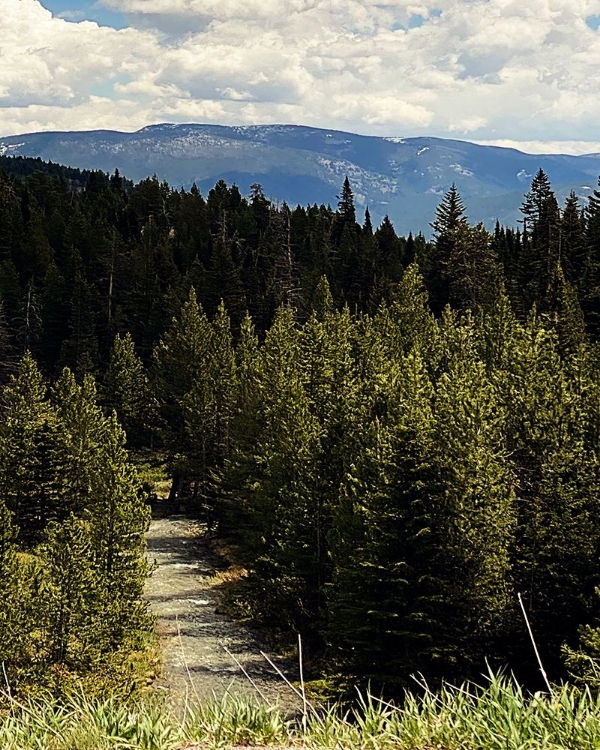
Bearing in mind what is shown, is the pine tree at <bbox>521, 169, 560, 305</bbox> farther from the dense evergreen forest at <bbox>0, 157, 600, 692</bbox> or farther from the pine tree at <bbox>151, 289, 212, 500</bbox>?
the pine tree at <bbox>151, 289, 212, 500</bbox>

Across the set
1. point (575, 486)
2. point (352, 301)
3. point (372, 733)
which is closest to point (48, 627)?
point (575, 486)

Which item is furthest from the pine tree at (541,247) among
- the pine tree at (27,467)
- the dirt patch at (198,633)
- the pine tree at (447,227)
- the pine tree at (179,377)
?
the pine tree at (27,467)

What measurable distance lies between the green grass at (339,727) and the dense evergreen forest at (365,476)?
8.39ft

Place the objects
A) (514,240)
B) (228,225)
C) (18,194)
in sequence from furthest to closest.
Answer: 1. (18,194)
2. (228,225)
3. (514,240)

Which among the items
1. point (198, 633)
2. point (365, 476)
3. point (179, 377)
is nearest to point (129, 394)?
point (179, 377)

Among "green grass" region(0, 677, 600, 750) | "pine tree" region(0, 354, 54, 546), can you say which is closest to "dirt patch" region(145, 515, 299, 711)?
"pine tree" region(0, 354, 54, 546)

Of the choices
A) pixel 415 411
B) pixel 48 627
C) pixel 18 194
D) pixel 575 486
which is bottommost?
pixel 48 627

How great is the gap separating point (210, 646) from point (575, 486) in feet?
65.2

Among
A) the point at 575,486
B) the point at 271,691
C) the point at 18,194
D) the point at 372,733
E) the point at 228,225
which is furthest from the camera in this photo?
the point at 18,194

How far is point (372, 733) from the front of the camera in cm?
585

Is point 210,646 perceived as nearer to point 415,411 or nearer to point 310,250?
point 415,411

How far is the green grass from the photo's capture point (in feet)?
17.7

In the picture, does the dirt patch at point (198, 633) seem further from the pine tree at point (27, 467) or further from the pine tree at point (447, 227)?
the pine tree at point (447, 227)

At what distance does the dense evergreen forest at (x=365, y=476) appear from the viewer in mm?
26562
